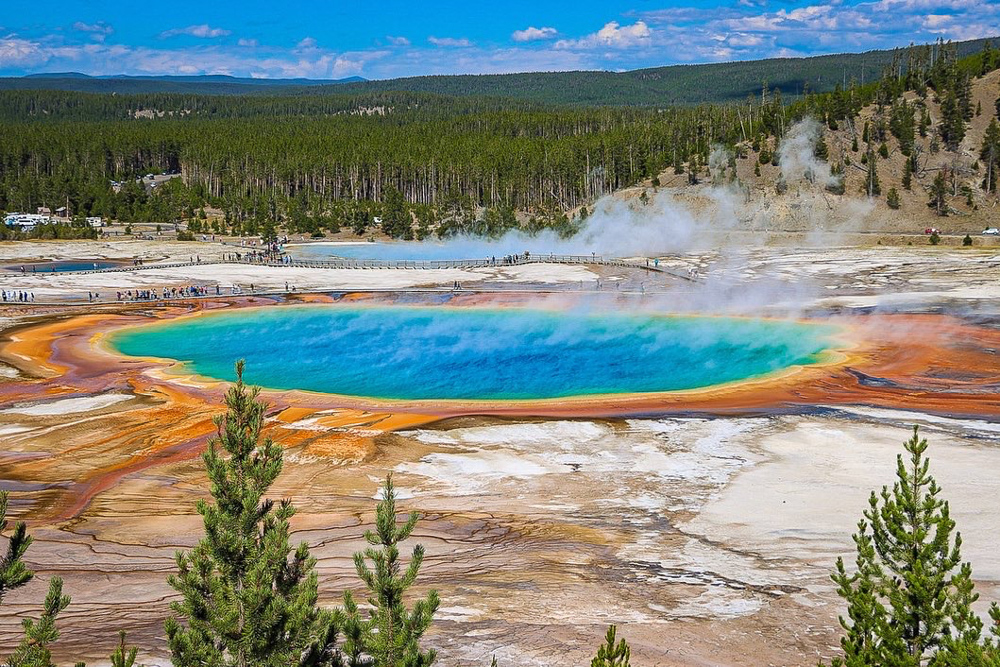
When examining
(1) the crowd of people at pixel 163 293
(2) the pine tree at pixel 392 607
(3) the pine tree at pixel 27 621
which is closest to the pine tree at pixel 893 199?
(1) the crowd of people at pixel 163 293

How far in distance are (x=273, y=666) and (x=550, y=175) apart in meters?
102

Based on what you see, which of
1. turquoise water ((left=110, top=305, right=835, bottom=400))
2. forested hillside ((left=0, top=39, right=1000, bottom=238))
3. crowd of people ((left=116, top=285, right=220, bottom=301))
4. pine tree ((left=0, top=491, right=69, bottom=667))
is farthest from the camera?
forested hillside ((left=0, top=39, right=1000, bottom=238))

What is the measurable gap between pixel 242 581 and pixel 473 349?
32488 mm

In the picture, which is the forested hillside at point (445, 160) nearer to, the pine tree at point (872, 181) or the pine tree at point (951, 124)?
the pine tree at point (951, 124)

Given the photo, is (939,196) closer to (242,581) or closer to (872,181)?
(872,181)

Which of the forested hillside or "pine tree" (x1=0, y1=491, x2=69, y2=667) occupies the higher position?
the forested hillside

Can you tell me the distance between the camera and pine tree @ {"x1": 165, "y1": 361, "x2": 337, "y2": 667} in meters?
8.70

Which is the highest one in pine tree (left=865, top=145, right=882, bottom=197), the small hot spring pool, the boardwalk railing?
pine tree (left=865, top=145, right=882, bottom=197)

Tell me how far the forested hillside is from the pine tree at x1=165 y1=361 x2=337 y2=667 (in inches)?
2890

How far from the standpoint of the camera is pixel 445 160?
115062 millimetres

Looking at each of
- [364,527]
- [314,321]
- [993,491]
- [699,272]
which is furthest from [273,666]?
[699,272]

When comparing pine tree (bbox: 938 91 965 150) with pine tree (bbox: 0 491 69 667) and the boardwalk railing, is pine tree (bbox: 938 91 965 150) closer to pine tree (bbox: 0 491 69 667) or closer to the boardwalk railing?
the boardwalk railing

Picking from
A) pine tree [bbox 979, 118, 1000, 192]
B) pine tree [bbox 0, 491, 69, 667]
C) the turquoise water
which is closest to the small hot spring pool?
the turquoise water

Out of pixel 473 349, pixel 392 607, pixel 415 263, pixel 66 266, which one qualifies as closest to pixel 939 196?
pixel 415 263
